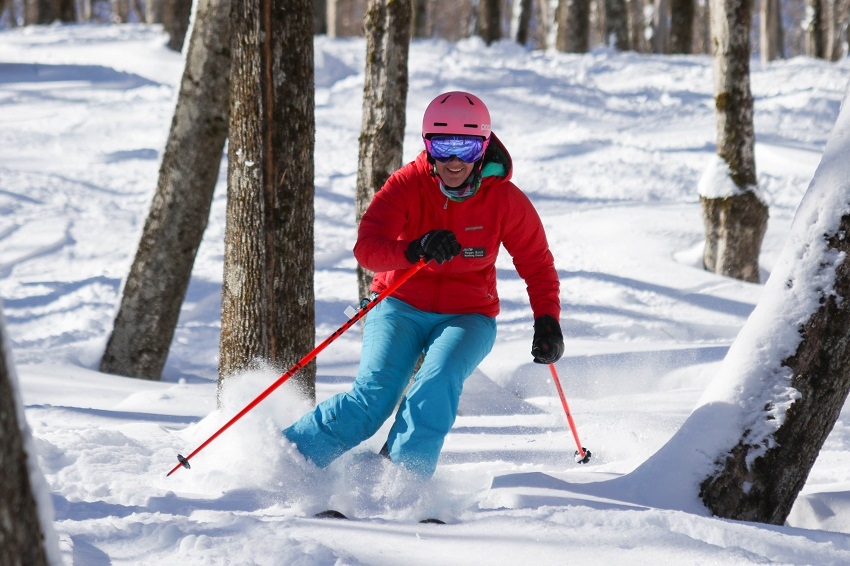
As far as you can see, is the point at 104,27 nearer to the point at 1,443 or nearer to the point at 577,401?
the point at 577,401

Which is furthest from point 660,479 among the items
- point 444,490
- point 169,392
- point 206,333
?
point 206,333

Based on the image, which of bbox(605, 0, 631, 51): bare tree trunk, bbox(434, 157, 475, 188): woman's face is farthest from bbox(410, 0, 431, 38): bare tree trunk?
bbox(434, 157, 475, 188): woman's face

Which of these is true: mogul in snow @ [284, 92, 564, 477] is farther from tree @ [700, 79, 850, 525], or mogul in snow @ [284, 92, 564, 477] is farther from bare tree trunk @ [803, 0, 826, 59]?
bare tree trunk @ [803, 0, 826, 59]

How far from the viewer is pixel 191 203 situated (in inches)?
278

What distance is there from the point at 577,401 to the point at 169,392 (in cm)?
271

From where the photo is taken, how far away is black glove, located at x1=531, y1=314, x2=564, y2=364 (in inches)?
161

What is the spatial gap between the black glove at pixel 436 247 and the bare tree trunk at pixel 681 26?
1725 cm

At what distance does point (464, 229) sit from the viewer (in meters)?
4.12

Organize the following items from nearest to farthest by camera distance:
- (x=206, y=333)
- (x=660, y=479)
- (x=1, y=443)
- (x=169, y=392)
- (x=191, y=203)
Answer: (x=1, y=443) < (x=660, y=479) < (x=169, y=392) < (x=191, y=203) < (x=206, y=333)

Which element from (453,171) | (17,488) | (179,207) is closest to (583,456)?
(453,171)

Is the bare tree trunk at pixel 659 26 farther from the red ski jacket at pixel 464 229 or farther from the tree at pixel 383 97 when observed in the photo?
the red ski jacket at pixel 464 229

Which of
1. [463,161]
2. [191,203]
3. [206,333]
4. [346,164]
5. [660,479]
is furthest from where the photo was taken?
[346,164]

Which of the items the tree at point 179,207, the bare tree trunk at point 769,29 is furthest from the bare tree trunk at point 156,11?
the tree at point 179,207

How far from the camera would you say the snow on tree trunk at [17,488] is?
172cm
